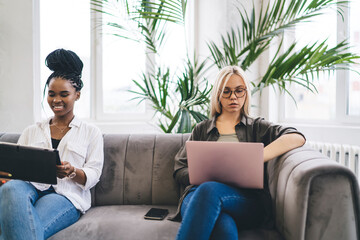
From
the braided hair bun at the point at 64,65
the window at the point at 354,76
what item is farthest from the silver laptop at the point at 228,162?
the window at the point at 354,76

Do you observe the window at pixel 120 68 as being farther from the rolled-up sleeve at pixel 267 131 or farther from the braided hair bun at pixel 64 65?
the rolled-up sleeve at pixel 267 131

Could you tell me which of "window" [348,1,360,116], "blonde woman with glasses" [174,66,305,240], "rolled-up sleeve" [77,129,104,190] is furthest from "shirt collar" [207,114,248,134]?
"window" [348,1,360,116]

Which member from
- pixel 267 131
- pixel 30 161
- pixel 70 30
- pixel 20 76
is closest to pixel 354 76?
pixel 267 131

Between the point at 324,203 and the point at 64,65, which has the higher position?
the point at 64,65

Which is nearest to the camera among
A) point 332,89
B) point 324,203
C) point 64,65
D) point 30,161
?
point 324,203

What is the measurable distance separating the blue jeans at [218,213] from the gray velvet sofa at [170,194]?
0.07m

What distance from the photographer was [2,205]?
1027 mm

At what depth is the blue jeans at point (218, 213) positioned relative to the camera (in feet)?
3.22

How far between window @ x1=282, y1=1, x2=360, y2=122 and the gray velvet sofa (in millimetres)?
1308

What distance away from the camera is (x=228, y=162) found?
1.11 metres

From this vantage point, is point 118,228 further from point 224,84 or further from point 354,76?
point 354,76

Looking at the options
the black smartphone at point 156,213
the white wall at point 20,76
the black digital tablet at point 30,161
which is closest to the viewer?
the black digital tablet at point 30,161

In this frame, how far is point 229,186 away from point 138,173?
1.92 ft

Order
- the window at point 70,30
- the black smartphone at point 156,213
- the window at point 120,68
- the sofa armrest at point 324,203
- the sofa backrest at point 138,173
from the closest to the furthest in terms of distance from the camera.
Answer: the sofa armrest at point 324,203 < the black smartphone at point 156,213 < the sofa backrest at point 138,173 < the window at point 70,30 < the window at point 120,68
